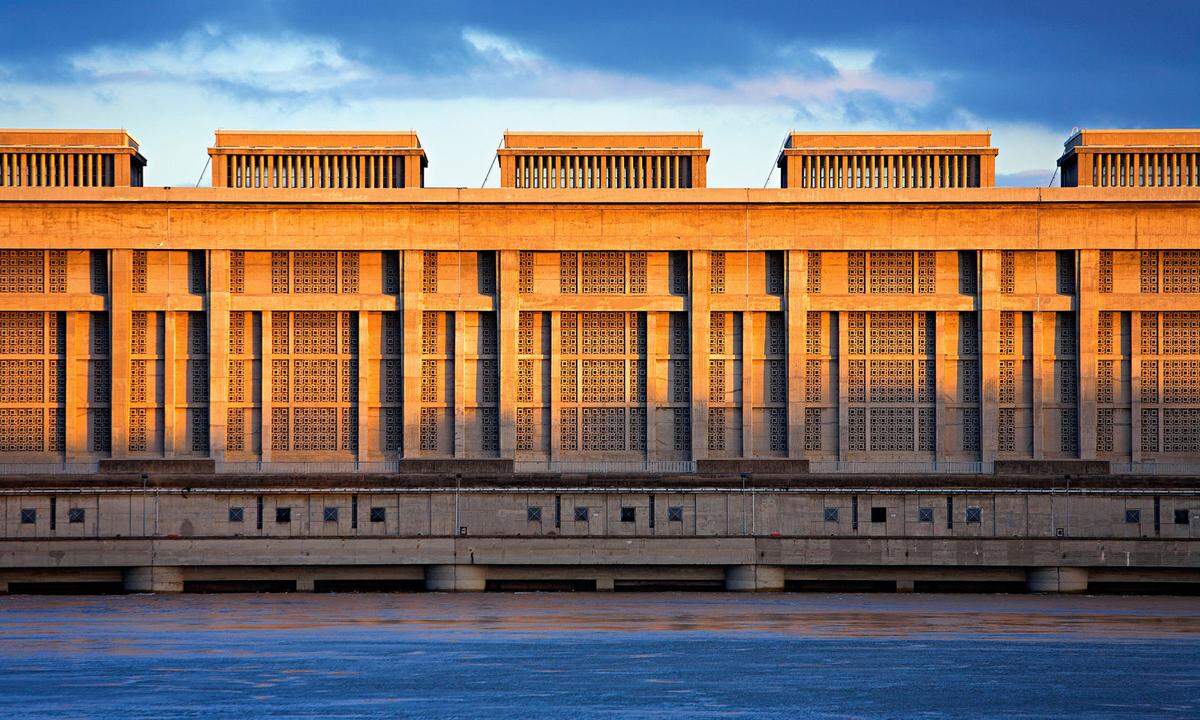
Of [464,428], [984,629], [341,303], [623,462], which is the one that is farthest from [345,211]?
[984,629]

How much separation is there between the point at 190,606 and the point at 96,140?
103ft

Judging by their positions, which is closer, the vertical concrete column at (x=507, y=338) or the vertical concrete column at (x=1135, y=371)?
the vertical concrete column at (x=507, y=338)

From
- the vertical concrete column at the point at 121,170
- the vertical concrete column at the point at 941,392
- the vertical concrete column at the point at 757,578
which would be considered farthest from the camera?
the vertical concrete column at the point at 121,170

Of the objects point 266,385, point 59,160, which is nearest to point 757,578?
point 266,385

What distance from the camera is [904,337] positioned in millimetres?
93438

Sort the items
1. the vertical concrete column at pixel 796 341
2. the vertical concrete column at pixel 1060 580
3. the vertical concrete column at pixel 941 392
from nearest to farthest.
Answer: the vertical concrete column at pixel 1060 580
the vertical concrete column at pixel 796 341
the vertical concrete column at pixel 941 392

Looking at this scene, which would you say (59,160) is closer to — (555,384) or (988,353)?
(555,384)

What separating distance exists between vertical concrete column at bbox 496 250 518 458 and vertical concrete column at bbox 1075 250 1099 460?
26860mm

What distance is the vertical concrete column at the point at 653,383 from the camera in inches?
3649

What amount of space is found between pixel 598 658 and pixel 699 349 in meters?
38.6

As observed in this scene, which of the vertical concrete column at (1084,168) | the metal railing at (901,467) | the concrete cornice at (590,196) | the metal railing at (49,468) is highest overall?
the vertical concrete column at (1084,168)

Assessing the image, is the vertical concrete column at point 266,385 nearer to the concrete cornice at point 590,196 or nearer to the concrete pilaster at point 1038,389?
the concrete cornice at point 590,196

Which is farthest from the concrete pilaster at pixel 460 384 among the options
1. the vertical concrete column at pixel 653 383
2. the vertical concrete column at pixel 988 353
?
the vertical concrete column at pixel 988 353

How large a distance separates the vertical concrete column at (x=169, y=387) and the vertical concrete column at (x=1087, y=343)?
4296cm
